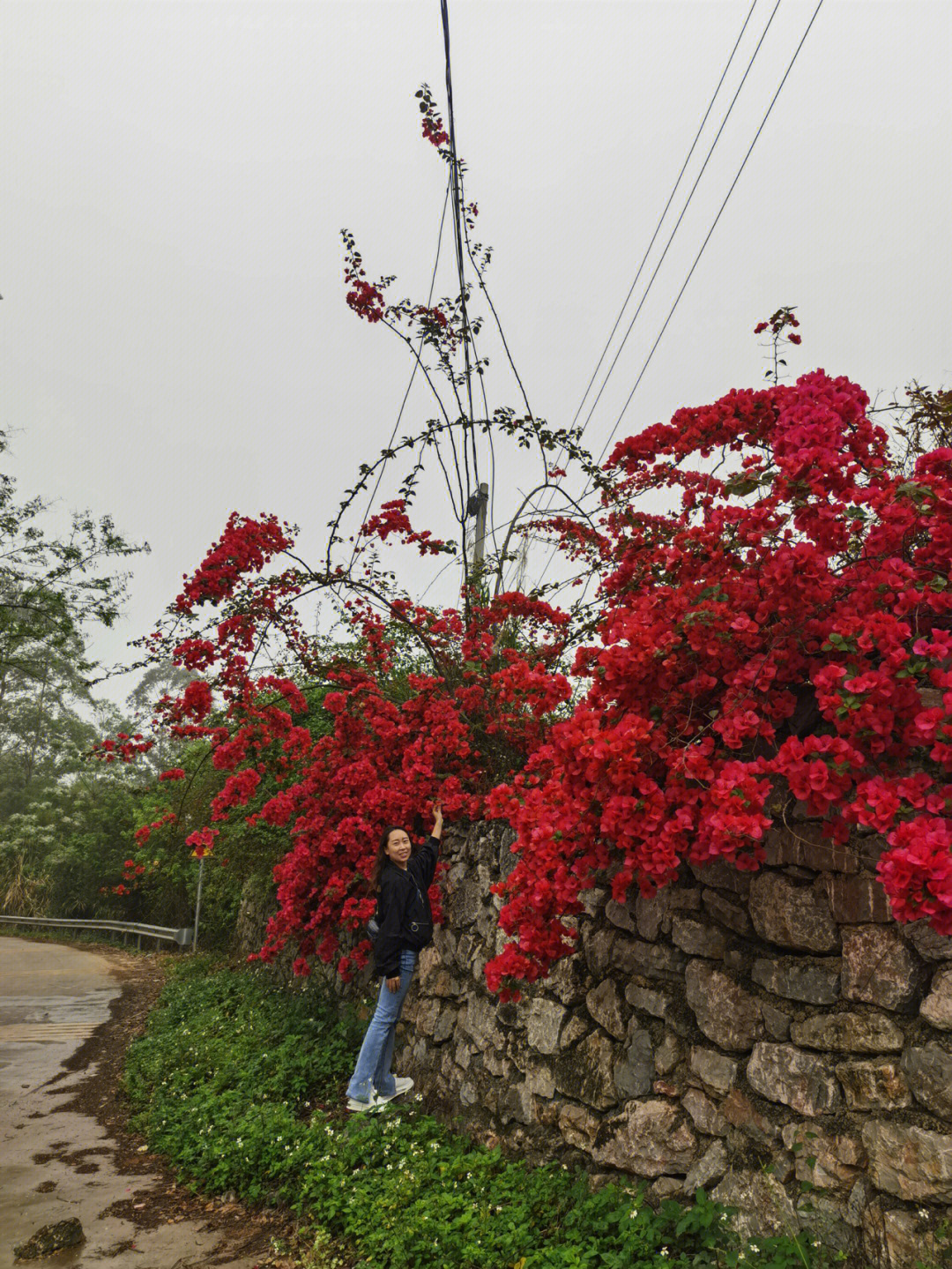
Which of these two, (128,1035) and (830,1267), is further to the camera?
(128,1035)

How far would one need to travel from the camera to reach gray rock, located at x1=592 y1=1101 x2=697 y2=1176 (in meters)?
3.17

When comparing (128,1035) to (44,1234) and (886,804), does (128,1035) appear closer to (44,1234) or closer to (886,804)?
(44,1234)

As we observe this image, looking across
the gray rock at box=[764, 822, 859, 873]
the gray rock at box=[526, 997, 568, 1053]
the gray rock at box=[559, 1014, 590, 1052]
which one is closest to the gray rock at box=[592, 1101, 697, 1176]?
the gray rock at box=[559, 1014, 590, 1052]

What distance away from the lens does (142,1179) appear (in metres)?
4.53

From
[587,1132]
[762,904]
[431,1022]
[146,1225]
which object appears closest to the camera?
[762,904]

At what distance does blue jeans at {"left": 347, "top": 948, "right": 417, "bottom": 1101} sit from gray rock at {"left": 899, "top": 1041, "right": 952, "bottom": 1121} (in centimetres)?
274

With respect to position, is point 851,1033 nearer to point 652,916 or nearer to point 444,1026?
point 652,916

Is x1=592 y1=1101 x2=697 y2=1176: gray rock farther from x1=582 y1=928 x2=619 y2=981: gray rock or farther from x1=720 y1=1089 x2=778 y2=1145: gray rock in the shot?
x1=582 y1=928 x2=619 y2=981: gray rock

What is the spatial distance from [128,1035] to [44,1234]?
5324mm

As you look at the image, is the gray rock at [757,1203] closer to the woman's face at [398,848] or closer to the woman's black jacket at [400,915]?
the woman's black jacket at [400,915]

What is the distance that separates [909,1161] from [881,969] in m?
0.55

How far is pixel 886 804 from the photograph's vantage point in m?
2.44

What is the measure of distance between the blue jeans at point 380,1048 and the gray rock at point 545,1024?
835 mm

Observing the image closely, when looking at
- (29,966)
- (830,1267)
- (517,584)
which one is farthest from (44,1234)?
(29,966)
